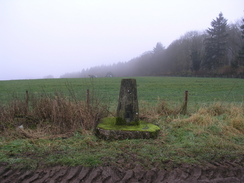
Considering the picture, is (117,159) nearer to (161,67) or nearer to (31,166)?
(31,166)

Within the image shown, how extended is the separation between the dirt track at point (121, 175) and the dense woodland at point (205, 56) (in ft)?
99.7

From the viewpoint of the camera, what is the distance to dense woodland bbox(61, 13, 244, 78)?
58.1 m

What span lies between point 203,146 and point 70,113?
4111mm

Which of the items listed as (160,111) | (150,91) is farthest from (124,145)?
(150,91)

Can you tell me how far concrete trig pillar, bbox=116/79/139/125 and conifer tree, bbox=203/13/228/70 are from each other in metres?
61.6

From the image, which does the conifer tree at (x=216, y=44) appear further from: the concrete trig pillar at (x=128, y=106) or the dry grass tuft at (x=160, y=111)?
the concrete trig pillar at (x=128, y=106)

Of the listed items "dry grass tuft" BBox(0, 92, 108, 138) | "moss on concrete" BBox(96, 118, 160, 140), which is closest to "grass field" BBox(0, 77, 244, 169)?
"dry grass tuft" BBox(0, 92, 108, 138)

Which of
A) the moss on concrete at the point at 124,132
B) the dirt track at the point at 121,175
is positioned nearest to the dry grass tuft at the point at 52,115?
the moss on concrete at the point at 124,132

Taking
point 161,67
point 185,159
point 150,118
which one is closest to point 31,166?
point 185,159

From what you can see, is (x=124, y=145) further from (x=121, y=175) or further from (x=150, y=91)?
(x=150, y=91)

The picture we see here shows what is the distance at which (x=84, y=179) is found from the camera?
3582mm

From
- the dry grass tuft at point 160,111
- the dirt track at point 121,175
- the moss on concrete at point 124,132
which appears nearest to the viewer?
the dirt track at point 121,175

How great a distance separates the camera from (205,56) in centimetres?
6381

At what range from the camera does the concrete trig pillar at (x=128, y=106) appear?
6.30 m
